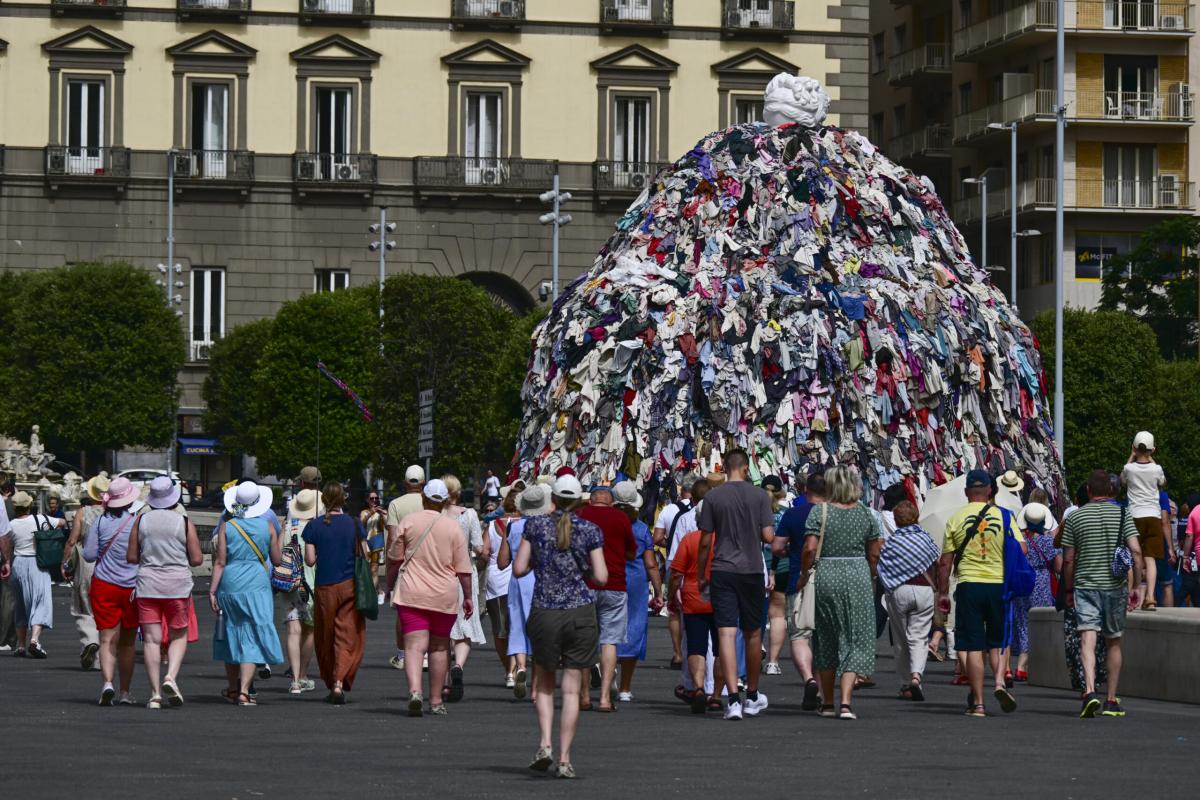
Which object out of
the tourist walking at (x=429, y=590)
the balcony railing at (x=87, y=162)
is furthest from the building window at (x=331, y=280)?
the tourist walking at (x=429, y=590)

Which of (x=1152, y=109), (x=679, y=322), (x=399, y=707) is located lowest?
(x=399, y=707)

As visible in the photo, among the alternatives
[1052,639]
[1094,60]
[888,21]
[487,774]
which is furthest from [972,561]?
[888,21]

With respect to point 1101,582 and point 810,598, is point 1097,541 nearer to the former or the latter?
point 1101,582

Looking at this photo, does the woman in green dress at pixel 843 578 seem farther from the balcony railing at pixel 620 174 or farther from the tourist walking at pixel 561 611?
the balcony railing at pixel 620 174

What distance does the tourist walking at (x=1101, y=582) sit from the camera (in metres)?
17.7

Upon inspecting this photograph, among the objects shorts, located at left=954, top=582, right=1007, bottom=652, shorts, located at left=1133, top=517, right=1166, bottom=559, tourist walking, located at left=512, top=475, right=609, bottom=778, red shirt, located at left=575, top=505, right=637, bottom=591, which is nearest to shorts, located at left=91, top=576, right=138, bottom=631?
red shirt, located at left=575, top=505, right=637, bottom=591

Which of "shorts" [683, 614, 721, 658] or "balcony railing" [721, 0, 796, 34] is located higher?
"balcony railing" [721, 0, 796, 34]

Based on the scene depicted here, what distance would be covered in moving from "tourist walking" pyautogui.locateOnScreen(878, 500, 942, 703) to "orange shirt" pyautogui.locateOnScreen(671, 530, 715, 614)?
4.83ft

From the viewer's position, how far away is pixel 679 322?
29219mm

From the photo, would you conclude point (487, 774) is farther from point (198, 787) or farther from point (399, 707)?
point (399, 707)

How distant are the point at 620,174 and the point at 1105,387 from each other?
13.0 metres

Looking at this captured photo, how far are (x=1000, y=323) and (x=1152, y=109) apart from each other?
41.2 meters

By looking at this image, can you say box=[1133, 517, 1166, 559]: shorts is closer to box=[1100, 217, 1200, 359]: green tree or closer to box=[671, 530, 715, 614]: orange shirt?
box=[671, 530, 715, 614]: orange shirt

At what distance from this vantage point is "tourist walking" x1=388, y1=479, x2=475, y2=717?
1755 centimetres
